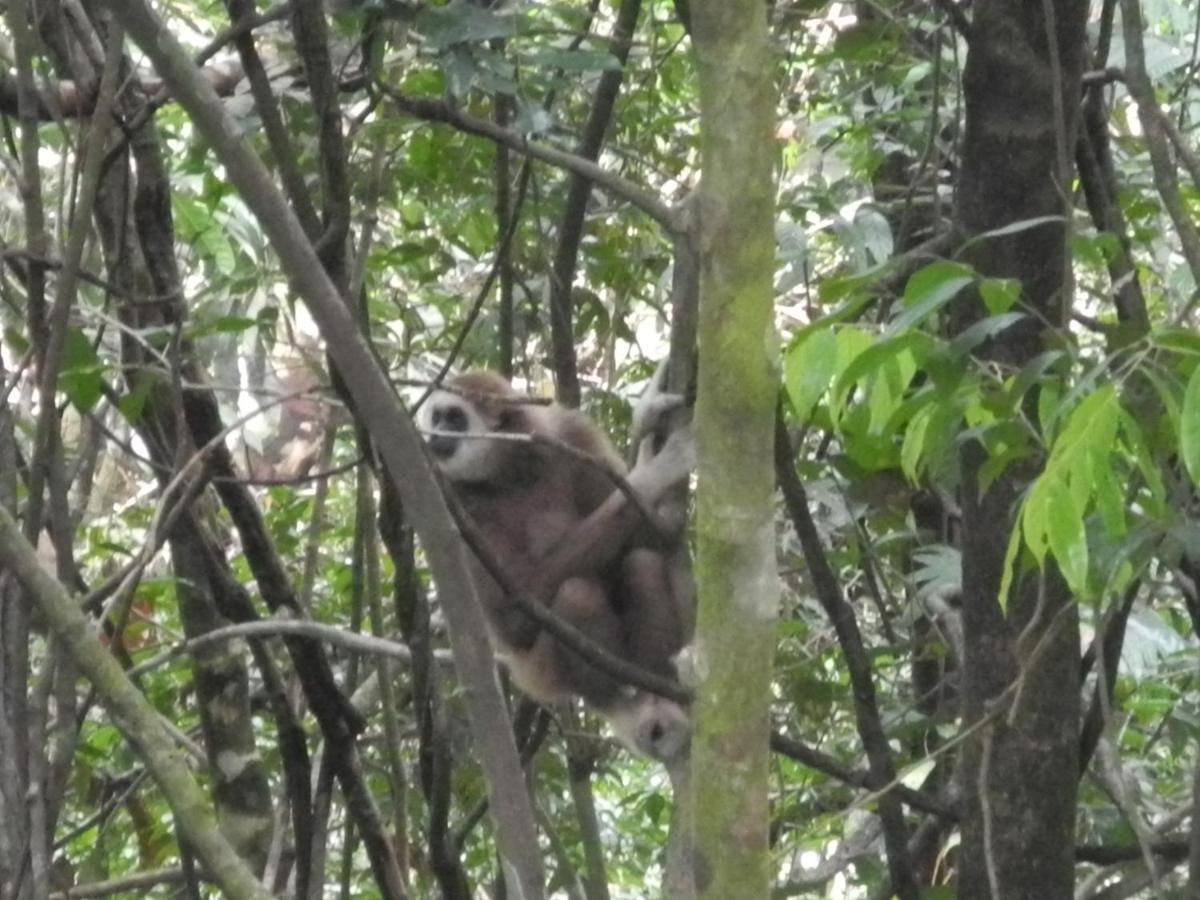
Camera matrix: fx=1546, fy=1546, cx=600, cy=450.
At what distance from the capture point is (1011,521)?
96.4 inches

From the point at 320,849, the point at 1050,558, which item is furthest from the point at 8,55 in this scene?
the point at 1050,558

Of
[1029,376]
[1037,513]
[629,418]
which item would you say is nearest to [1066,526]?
[1037,513]

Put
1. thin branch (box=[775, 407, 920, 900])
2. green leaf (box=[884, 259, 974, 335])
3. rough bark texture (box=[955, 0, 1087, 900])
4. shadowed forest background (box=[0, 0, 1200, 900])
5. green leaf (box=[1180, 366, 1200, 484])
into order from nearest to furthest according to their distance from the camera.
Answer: green leaf (box=[1180, 366, 1200, 484]) → shadowed forest background (box=[0, 0, 1200, 900]) → green leaf (box=[884, 259, 974, 335]) → rough bark texture (box=[955, 0, 1087, 900]) → thin branch (box=[775, 407, 920, 900])

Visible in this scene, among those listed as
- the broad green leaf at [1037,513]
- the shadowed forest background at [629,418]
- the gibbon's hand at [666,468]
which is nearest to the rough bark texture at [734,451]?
the shadowed forest background at [629,418]

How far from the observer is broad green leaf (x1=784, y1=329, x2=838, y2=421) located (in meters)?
1.71

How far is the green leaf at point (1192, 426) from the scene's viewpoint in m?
1.27

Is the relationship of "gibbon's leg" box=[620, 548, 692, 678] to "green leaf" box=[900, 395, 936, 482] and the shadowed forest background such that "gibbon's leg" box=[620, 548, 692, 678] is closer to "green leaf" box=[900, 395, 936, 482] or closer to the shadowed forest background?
the shadowed forest background

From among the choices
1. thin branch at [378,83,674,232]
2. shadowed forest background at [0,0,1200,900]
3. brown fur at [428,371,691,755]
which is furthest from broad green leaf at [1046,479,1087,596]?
brown fur at [428,371,691,755]

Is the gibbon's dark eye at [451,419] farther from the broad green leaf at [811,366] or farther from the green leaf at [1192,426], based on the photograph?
the green leaf at [1192,426]

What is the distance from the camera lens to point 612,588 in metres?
3.70

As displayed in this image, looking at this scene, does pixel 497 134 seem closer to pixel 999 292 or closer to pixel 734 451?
pixel 999 292

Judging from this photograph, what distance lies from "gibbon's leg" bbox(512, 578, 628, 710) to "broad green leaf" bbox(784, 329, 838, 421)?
74.4 inches

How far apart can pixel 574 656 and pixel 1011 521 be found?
4.46 feet

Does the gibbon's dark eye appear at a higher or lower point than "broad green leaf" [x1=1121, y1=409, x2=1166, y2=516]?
higher
